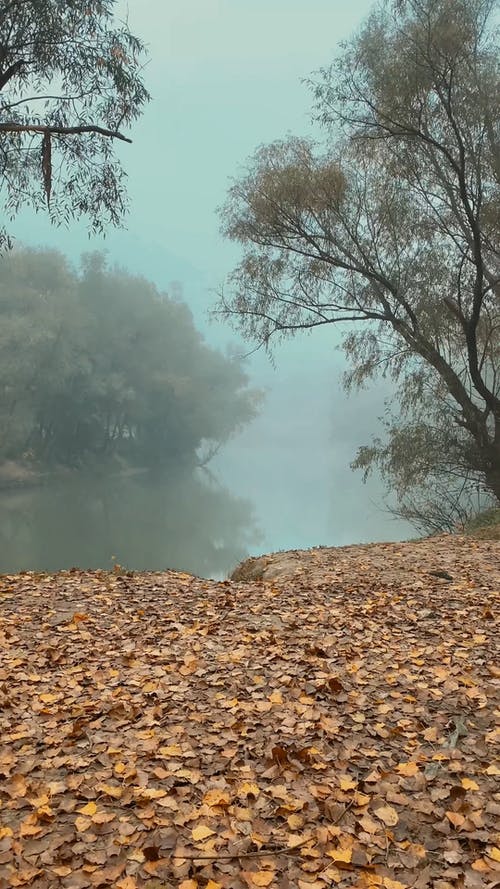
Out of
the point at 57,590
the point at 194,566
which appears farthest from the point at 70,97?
the point at 194,566

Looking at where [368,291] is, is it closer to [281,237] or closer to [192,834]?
[281,237]

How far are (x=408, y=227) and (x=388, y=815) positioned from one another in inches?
487

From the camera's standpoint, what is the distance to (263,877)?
245 cm

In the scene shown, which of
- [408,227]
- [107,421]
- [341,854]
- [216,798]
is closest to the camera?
[341,854]

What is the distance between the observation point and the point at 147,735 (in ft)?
11.5

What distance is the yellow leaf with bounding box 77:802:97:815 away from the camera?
2.82 m

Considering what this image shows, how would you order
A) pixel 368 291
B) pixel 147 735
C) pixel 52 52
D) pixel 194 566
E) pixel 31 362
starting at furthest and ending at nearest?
pixel 31 362, pixel 194 566, pixel 368 291, pixel 52 52, pixel 147 735

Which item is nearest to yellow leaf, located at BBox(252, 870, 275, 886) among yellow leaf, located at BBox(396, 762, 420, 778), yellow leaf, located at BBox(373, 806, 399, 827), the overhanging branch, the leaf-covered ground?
the leaf-covered ground

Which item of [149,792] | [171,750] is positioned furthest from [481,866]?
[171,750]

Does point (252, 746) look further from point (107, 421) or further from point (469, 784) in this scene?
point (107, 421)

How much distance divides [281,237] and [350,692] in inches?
441

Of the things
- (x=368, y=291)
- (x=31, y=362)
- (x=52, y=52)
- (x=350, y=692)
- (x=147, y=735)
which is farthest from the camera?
(x=31, y=362)

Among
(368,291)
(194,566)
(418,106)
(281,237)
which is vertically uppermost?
(418,106)

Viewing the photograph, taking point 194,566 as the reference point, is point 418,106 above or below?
above
